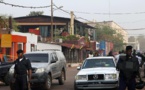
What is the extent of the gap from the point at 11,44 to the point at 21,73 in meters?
25.3

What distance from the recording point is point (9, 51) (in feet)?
120

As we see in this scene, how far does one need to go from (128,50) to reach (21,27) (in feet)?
188

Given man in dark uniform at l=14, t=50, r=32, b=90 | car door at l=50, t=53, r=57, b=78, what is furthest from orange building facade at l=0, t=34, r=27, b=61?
man in dark uniform at l=14, t=50, r=32, b=90

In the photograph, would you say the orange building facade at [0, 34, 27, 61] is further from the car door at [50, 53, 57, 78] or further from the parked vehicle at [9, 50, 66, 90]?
the car door at [50, 53, 57, 78]

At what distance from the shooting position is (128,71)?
371 inches

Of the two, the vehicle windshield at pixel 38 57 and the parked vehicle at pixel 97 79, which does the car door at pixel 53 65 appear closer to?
the vehicle windshield at pixel 38 57

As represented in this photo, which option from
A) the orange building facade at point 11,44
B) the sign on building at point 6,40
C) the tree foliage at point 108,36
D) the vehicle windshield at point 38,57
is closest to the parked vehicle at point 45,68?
the vehicle windshield at point 38,57

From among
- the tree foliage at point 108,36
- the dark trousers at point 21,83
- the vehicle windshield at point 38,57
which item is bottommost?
the tree foliage at point 108,36

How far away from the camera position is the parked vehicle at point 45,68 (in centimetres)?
1520

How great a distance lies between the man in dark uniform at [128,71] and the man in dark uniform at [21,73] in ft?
9.66

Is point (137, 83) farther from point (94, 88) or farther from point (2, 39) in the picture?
point (2, 39)

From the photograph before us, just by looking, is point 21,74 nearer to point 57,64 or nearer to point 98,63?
point 98,63

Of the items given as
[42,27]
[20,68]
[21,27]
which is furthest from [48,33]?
[20,68]

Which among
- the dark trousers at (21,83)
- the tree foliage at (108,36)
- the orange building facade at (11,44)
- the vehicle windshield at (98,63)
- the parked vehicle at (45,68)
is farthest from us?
the tree foliage at (108,36)
